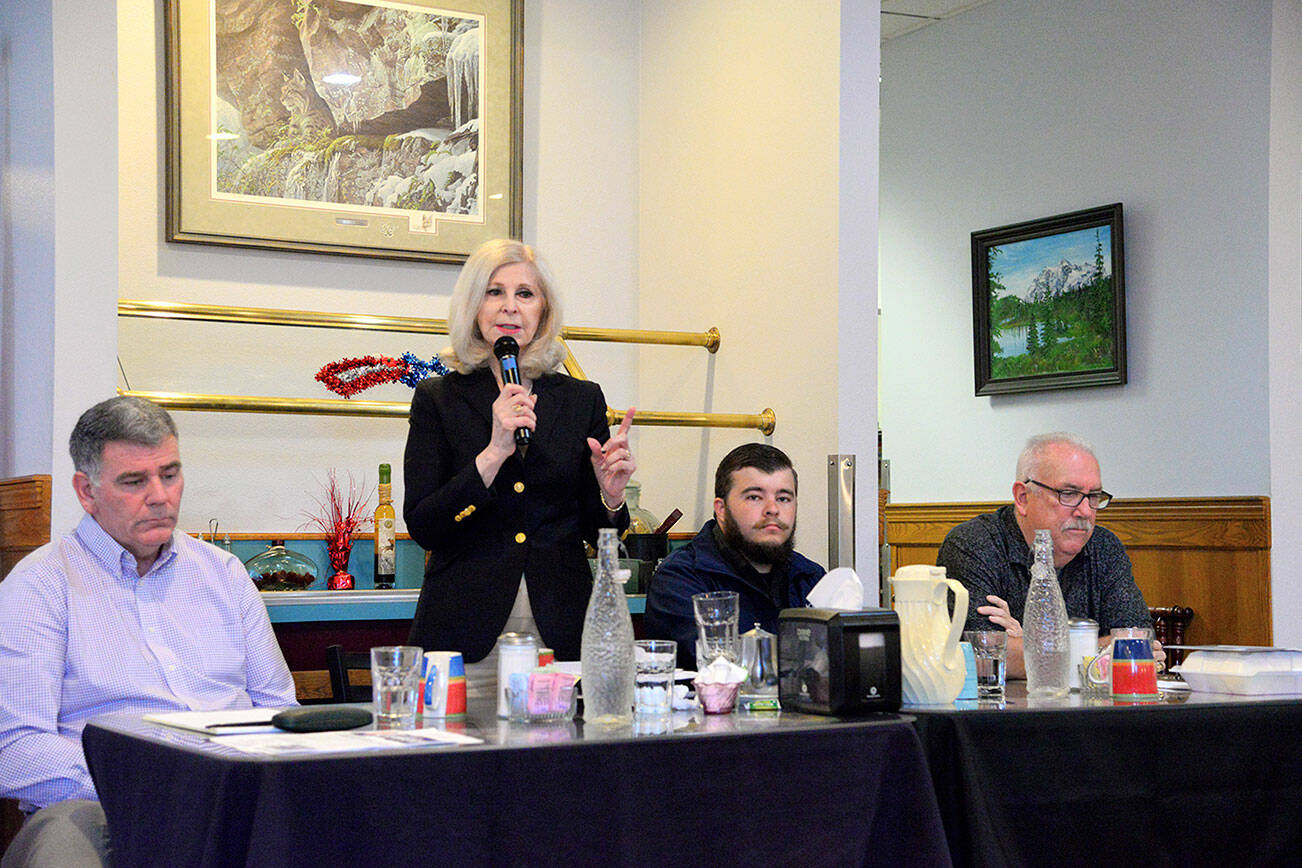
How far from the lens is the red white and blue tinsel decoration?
3.63m

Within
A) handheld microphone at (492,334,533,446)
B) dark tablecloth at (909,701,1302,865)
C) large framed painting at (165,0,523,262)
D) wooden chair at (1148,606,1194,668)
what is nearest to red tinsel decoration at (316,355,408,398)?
large framed painting at (165,0,523,262)

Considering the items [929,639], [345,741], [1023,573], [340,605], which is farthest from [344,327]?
[345,741]

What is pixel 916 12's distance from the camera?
5844 mm

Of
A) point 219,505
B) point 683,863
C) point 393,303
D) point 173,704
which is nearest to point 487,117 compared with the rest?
point 393,303

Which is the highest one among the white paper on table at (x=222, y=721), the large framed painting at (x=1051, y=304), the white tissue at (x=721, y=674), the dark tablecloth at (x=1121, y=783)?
the large framed painting at (x=1051, y=304)

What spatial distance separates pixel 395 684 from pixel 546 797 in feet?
0.98

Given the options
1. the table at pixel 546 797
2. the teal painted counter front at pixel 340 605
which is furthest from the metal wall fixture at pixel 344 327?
the table at pixel 546 797

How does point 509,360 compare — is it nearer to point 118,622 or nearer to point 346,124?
point 118,622

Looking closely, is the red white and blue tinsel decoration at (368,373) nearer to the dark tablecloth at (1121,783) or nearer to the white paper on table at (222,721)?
the white paper on table at (222,721)

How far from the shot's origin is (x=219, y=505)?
3.69m

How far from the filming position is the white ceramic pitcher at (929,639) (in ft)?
6.67

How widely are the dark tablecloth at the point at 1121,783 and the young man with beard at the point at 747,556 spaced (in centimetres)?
85

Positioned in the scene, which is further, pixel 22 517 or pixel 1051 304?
pixel 1051 304

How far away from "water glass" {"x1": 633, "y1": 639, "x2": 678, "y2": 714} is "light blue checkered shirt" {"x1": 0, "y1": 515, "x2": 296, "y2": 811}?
0.84 metres
